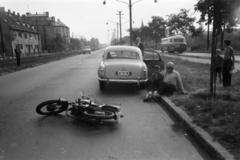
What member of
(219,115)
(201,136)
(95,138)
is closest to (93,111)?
(95,138)

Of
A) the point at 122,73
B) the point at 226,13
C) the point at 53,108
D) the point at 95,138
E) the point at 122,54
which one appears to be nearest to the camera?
the point at 95,138

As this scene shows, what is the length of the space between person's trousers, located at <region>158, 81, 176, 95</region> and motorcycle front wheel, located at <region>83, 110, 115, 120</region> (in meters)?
2.52

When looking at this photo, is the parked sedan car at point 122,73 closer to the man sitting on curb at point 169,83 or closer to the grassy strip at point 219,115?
the man sitting on curb at point 169,83

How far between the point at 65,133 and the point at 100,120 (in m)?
0.76

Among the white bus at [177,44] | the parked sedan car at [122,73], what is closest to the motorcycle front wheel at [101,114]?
the parked sedan car at [122,73]

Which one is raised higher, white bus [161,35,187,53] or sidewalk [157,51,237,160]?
white bus [161,35,187,53]

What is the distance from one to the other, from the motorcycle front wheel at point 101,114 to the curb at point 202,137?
1.43 meters

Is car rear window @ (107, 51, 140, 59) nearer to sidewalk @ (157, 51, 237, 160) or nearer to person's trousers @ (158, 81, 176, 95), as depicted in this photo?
person's trousers @ (158, 81, 176, 95)

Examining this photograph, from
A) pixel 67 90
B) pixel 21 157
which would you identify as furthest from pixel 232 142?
pixel 67 90

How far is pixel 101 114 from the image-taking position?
4.43 meters

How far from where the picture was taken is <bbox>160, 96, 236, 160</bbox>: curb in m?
2.98

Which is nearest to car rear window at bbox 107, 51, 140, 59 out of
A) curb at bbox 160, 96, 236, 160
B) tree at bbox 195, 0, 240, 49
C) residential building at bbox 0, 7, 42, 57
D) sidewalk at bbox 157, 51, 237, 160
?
sidewalk at bbox 157, 51, 237, 160

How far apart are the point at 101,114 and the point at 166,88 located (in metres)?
2.94

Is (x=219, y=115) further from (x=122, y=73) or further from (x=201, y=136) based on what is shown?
(x=122, y=73)
